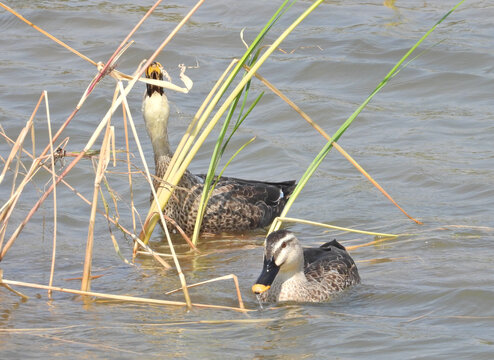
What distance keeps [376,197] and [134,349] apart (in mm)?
4134

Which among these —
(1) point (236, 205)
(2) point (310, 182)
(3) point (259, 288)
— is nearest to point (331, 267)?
(3) point (259, 288)

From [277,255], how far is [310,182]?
3392 millimetres

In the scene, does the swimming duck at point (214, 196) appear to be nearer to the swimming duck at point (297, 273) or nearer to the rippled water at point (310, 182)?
the rippled water at point (310, 182)

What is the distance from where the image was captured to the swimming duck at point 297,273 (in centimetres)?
625

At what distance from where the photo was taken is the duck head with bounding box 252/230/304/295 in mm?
6105

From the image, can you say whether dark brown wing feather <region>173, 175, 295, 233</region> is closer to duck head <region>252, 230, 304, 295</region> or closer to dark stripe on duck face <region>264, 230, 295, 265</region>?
duck head <region>252, 230, 304, 295</region>

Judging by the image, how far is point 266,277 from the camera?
6.11 meters

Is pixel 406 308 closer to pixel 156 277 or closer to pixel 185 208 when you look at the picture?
pixel 156 277

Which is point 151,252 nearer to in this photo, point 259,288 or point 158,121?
point 259,288

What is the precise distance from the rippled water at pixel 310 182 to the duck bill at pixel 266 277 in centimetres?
18

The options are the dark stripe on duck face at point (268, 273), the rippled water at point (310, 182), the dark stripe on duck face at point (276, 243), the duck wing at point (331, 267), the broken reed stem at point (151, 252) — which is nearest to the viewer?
the rippled water at point (310, 182)

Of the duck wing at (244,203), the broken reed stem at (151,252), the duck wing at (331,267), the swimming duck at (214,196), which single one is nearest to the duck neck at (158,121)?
the swimming duck at (214,196)

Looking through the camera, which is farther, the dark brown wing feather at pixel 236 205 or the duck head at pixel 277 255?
the dark brown wing feather at pixel 236 205

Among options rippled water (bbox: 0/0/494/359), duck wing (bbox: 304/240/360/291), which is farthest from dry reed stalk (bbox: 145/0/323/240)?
duck wing (bbox: 304/240/360/291)
